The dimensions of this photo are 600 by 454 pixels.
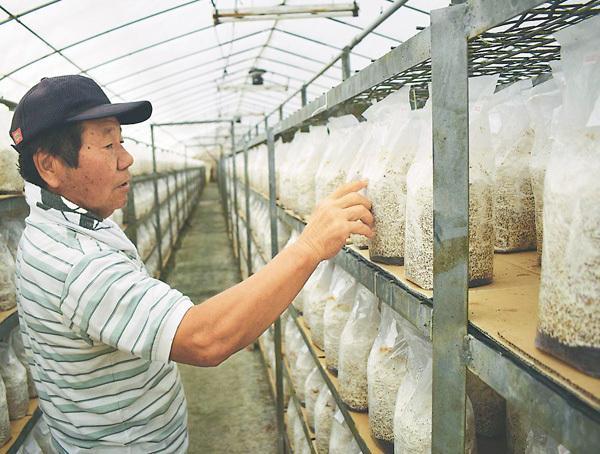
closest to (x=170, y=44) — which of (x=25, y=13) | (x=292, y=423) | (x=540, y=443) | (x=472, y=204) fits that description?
(x=25, y=13)

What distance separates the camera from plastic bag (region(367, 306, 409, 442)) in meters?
1.17

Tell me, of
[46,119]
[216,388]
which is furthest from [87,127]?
[216,388]

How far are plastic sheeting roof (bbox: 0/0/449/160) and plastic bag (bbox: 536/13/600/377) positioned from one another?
6.61 ft

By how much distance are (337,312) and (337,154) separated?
1.67 ft

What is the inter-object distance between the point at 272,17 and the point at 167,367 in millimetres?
3523

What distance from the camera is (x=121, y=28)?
597cm

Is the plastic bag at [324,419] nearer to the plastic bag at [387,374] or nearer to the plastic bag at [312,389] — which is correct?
the plastic bag at [312,389]

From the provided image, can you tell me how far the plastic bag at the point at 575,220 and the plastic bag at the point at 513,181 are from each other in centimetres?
48

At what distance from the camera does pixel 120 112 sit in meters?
1.21

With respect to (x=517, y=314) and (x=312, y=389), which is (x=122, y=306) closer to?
(x=517, y=314)

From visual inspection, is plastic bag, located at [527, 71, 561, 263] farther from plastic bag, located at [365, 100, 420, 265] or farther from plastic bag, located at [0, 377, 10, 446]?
→ plastic bag, located at [0, 377, 10, 446]

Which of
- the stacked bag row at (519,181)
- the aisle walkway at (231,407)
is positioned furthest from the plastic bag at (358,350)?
the aisle walkway at (231,407)

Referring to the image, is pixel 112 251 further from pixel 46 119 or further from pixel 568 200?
pixel 568 200

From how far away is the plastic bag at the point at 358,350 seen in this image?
4.52 feet
